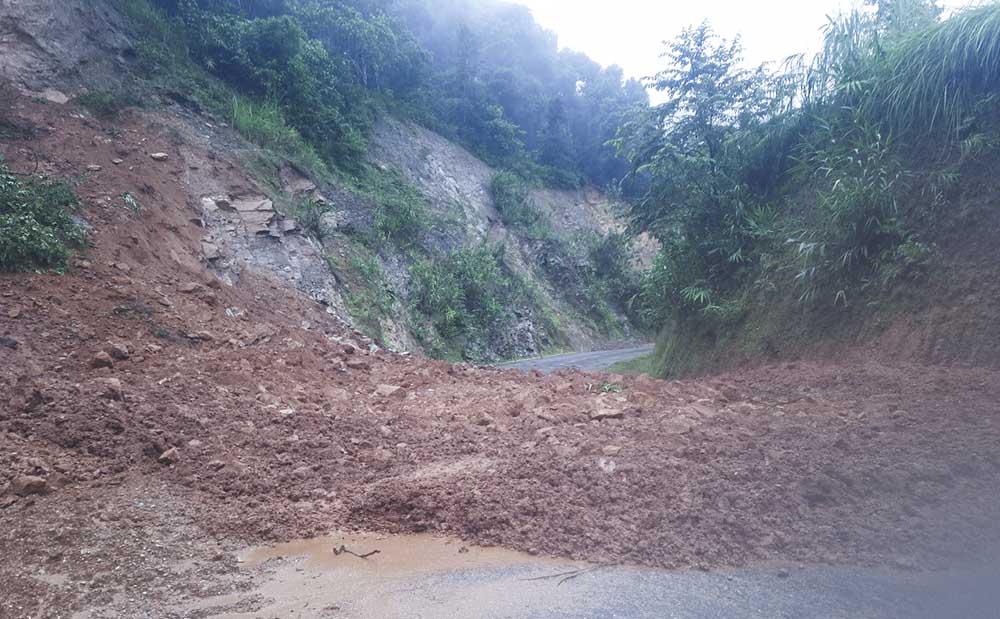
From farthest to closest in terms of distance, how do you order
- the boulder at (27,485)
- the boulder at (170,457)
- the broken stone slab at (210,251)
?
the broken stone slab at (210,251) < the boulder at (170,457) < the boulder at (27,485)

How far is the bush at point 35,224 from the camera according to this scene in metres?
7.79

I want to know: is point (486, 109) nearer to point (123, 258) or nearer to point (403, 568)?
point (123, 258)

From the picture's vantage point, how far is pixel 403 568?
3.47 m

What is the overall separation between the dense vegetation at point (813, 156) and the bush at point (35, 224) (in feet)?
29.7

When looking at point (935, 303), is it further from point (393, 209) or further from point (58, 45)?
point (393, 209)

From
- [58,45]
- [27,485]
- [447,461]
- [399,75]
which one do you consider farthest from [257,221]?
[399,75]

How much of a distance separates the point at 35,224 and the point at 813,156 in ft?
34.1

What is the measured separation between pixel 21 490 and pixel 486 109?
34.5m

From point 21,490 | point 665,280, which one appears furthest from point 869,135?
point 21,490

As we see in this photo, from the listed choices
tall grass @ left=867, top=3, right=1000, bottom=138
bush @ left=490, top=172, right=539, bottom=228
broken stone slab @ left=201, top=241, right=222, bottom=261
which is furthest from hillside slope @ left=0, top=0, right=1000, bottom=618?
bush @ left=490, top=172, right=539, bottom=228

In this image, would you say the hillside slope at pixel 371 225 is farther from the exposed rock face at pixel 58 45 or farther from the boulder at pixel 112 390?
the boulder at pixel 112 390

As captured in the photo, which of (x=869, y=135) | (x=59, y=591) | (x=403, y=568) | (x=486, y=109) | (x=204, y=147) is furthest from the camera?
(x=486, y=109)

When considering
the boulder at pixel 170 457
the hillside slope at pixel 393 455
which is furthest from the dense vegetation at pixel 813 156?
the boulder at pixel 170 457

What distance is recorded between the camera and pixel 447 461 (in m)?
4.99
